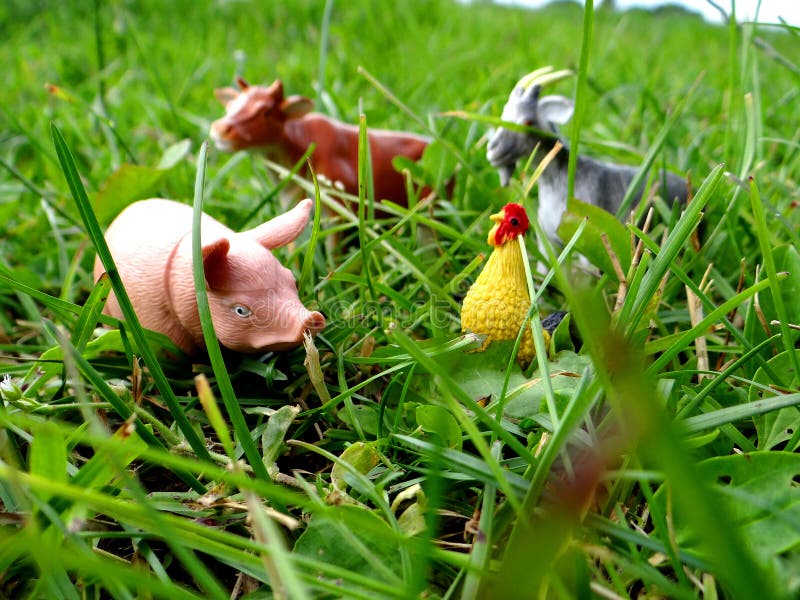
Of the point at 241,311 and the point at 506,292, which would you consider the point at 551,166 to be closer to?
the point at 506,292

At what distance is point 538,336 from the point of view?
97 centimetres

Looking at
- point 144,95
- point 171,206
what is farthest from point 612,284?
point 144,95

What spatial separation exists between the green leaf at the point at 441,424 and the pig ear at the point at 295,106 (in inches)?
52.7

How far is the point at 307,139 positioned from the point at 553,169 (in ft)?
2.60

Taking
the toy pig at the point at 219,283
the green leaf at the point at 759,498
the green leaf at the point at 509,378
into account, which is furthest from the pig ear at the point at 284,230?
the green leaf at the point at 759,498

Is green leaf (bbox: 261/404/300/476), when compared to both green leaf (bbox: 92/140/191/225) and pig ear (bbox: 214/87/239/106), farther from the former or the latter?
pig ear (bbox: 214/87/239/106)

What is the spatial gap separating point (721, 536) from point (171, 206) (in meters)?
1.24

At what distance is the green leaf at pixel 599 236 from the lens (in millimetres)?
1306

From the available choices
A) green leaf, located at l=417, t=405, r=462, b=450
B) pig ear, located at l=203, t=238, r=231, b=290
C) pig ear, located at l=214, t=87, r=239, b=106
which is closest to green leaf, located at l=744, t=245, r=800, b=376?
green leaf, located at l=417, t=405, r=462, b=450

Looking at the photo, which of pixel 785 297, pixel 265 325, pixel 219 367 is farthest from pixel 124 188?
pixel 785 297

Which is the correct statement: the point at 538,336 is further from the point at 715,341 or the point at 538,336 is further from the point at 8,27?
the point at 8,27

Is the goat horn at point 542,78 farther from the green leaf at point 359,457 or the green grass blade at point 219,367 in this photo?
the green leaf at point 359,457

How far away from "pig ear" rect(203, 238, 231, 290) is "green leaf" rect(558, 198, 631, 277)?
65 cm

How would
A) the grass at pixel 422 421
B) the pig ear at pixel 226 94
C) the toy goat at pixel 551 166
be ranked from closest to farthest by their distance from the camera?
the grass at pixel 422 421, the toy goat at pixel 551 166, the pig ear at pixel 226 94
